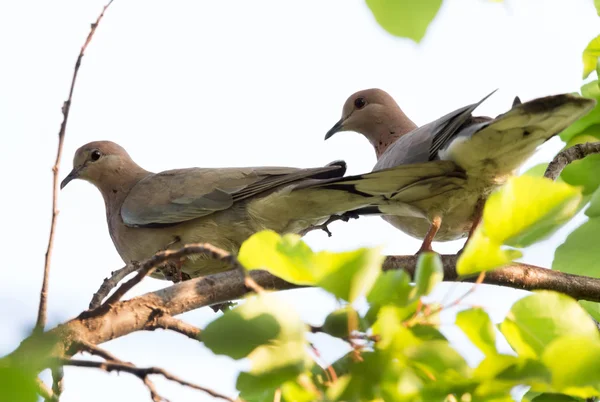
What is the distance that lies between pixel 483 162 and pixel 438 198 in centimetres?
30

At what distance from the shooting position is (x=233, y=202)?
3877 mm

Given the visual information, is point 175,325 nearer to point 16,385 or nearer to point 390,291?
point 390,291

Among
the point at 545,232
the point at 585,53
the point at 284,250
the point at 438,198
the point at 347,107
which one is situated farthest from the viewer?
the point at 347,107

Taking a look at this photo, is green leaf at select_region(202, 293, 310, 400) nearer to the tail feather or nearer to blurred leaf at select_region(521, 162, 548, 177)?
the tail feather

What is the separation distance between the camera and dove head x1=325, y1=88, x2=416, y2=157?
477 cm

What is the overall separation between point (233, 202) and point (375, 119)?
55.1 inches

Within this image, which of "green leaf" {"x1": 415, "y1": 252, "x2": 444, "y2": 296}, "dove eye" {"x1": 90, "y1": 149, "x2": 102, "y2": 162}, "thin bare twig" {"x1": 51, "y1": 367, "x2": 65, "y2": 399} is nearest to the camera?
"green leaf" {"x1": 415, "y1": 252, "x2": 444, "y2": 296}

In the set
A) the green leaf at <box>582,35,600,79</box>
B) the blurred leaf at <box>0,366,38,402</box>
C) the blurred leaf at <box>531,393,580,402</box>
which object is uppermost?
the green leaf at <box>582,35,600,79</box>

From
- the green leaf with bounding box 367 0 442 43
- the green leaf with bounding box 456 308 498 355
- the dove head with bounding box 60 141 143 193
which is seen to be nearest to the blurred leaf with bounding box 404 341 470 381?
the green leaf with bounding box 456 308 498 355

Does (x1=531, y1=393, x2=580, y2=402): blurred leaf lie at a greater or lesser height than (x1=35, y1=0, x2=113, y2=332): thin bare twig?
lesser

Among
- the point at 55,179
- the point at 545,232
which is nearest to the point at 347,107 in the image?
the point at 55,179

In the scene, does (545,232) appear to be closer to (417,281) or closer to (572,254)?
(417,281)

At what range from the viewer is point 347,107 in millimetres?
5156

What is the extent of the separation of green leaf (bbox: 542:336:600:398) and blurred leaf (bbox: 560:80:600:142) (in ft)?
6.31
